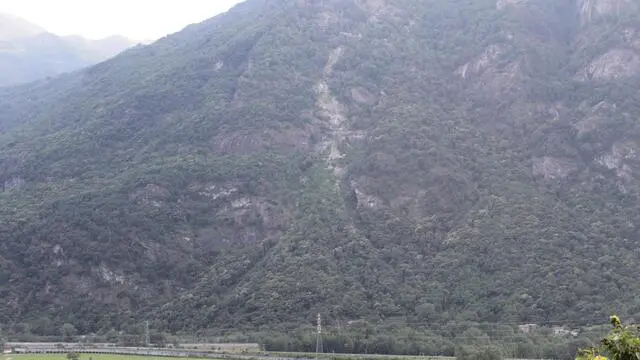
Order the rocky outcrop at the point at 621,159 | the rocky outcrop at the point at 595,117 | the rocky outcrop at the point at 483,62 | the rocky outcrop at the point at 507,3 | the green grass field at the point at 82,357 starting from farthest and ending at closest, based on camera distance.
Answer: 1. the rocky outcrop at the point at 507,3
2. the rocky outcrop at the point at 483,62
3. the rocky outcrop at the point at 595,117
4. the rocky outcrop at the point at 621,159
5. the green grass field at the point at 82,357

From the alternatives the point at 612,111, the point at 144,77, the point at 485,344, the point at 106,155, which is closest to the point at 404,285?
the point at 485,344

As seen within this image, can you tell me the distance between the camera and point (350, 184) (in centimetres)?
14312

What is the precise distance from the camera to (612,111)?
142125mm

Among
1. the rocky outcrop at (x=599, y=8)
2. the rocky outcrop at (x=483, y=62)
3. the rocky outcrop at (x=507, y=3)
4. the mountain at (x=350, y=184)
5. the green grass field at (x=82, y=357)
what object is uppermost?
the rocky outcrop at (x=507, y=3)

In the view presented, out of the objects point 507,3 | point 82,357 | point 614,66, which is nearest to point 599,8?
point 507,3

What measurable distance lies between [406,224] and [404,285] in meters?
16.0

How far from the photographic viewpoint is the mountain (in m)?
115

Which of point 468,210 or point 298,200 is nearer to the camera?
point 468,210

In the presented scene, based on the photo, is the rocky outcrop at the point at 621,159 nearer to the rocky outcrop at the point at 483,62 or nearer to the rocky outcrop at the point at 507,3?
the rocky outcrop at the point at 483,62

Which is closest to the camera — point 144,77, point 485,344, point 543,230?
point 485,344

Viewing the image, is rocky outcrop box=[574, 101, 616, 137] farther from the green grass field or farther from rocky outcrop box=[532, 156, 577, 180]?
the green grass field

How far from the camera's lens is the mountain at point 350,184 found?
115125 millimetres

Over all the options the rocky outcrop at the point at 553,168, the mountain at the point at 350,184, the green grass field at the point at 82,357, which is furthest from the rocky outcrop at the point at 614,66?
the green grass field at the point at 82,357

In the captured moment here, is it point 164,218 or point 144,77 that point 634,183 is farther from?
point 144,77
